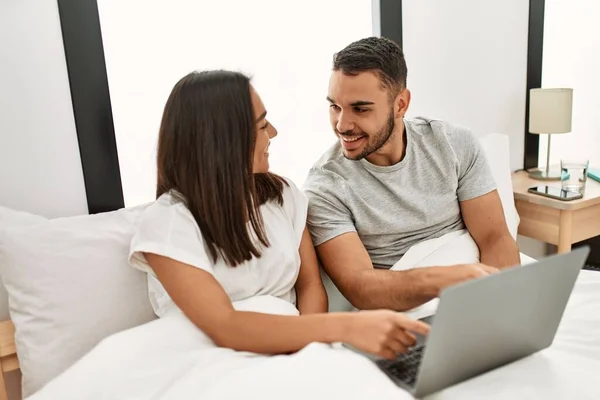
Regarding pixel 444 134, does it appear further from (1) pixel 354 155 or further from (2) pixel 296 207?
(2) pixel 296 207

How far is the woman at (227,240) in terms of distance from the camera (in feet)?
3.48

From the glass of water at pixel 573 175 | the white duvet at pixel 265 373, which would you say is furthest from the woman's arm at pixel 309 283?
the glass of water at pixel 573 175

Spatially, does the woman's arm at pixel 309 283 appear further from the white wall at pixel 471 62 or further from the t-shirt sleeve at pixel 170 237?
the white wall at pixel 471 62

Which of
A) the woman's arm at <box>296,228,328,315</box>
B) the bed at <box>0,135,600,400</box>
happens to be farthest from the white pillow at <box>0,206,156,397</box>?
the woman's arm at <box>296,228,328,315</box>

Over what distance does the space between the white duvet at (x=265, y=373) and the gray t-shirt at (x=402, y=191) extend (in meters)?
0.41

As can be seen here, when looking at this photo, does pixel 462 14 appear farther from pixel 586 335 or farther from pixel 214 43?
pixel 586 335

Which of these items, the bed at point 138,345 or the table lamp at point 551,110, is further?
the table lamp at point 551,110

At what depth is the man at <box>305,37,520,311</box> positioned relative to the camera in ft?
4.77

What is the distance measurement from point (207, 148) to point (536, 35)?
161 cm

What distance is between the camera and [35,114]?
141cm

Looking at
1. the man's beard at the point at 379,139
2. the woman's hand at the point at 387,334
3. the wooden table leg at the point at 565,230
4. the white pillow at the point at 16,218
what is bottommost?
the wooden table leg at the point at 565,230

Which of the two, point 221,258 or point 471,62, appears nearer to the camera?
point 221,258

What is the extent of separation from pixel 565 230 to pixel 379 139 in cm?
86

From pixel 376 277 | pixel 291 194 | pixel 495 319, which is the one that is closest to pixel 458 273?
pixel 376 277
